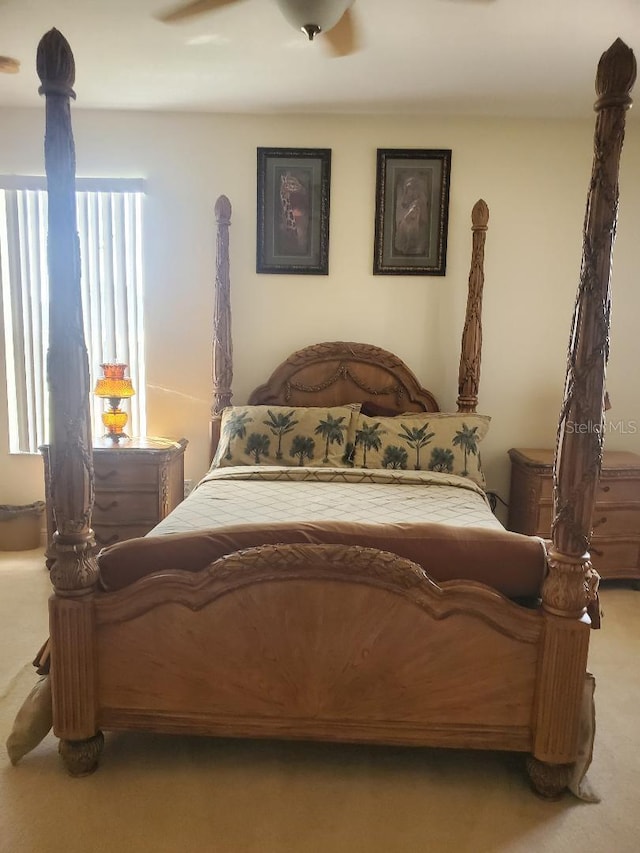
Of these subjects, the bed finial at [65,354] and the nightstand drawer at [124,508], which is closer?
the bed finial at [65,354]

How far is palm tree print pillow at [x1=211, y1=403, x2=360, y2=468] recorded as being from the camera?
10.1 ft

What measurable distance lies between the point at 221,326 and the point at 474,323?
4.65ft

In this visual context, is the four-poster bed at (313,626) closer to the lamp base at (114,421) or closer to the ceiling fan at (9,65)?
the ceiling fan at (9,65)

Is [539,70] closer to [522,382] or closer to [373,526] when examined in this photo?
[522,382]

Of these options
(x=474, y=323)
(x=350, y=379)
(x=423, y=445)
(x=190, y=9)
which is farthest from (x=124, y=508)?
(x=190, y=9)

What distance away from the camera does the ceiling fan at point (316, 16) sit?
74.1 inches

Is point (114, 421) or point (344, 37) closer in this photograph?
point (344, 37)

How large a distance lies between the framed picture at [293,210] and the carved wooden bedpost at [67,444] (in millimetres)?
1982

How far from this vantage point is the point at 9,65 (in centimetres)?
278

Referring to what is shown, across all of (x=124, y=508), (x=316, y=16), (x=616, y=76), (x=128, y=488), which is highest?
(x=316, y=16)

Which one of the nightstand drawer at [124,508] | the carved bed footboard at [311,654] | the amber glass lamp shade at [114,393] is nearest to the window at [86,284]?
the amber glass lamp shade at [114,393]

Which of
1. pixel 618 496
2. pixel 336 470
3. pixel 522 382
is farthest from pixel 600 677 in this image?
pixel 522 382

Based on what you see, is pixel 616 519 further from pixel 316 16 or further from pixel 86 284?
pixel 86 284

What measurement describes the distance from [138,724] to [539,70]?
306 centimetres
